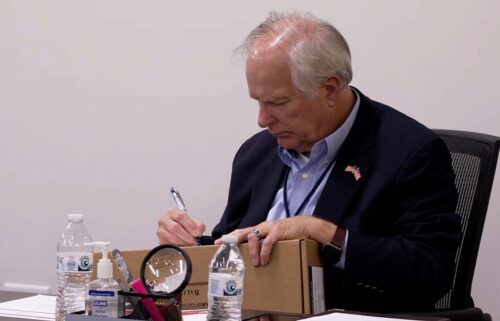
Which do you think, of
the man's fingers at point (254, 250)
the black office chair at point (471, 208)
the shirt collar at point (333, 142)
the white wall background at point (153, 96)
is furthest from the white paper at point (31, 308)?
the white wall background at point (153, 96)

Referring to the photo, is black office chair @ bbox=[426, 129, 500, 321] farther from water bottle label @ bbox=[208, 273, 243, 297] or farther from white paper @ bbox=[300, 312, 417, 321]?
water bottle label @ bbox=[208, 273, 243, 297]

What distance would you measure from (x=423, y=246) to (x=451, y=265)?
4.2 inches

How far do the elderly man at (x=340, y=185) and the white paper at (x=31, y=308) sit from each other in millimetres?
385

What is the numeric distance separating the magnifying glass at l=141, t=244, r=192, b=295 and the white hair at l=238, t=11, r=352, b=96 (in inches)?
33.2

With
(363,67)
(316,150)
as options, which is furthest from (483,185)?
(363,67)

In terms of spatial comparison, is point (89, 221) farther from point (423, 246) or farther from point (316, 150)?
point (423, 246)

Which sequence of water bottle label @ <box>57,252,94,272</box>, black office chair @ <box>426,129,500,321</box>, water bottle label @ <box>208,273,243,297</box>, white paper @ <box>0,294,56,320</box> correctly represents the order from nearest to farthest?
1. water bottle label @ <box>208,273,243,297</box>
2. water bottle label @ <box>57,252,94,272</box>
3. white paper @ <box>0,294,56,320</box>
4. black office chair @ <box>426,129,500,321</box>

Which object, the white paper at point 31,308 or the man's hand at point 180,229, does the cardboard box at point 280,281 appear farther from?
the man's hand at point 180,229

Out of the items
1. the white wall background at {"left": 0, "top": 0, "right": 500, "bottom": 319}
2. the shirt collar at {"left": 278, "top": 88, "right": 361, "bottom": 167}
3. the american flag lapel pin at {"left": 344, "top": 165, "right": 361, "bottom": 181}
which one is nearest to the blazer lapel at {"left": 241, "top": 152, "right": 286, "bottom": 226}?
→ the shirt collar at {"left": 278, "top": 88, "right": 361, "bottom": 167}

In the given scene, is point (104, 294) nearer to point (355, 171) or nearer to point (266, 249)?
point (266, 249)

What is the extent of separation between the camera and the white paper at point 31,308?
5.46 feet

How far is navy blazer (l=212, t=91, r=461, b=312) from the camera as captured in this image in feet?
6.16

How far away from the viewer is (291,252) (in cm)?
172

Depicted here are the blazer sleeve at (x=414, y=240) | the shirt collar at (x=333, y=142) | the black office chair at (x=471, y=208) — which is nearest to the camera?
the blazer sleeve at (x=414, y=240)
